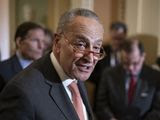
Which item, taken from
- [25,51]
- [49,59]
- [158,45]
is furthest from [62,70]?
[158,45]

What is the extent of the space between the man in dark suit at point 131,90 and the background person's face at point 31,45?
870mm

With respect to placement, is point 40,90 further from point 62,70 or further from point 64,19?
point 64,19

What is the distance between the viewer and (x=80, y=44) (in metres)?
1.16

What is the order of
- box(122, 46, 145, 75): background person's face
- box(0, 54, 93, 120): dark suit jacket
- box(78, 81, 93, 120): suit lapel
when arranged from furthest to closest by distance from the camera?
box(122, 46, 145, 75): background person's face < box(78, 81, 93, 120): suit lapel < box(0, 54, 93, 120): dark suit jacket

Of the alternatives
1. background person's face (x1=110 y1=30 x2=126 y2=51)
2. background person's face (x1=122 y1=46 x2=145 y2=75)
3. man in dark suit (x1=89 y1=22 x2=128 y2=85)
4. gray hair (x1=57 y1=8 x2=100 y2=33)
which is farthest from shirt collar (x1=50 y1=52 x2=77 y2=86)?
background person's face (x1=110 y1=30 x2=126 y2=51)

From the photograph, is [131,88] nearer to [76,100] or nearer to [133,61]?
[133,61]

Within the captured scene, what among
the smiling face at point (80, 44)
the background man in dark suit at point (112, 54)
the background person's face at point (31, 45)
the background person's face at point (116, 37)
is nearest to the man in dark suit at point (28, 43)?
the background person's face at point (31, 45)

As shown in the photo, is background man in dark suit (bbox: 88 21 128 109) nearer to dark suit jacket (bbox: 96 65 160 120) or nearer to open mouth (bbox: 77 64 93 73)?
dark suit jacket (bbox: 96 65 160 120)

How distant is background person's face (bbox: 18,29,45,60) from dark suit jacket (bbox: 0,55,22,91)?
11 cm

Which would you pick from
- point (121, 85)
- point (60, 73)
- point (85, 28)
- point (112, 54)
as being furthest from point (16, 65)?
point (112, 54)

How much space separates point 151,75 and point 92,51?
1802mm

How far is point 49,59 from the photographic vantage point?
1.23 metres

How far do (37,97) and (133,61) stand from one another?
1781 millimetres

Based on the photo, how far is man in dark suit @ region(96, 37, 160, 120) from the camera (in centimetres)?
276
